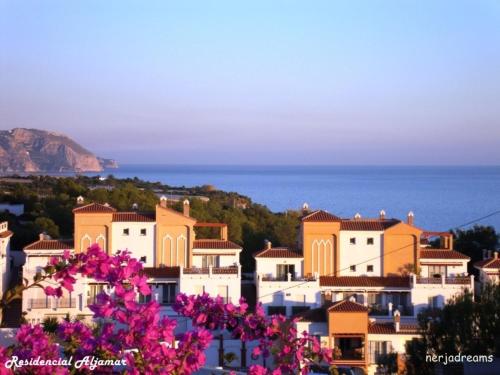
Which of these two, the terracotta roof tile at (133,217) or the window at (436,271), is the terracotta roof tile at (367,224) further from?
the terracotta roof tile at (133,217)

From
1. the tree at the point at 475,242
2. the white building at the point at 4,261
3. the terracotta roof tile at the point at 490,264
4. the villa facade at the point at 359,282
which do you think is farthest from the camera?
the tree at the point at 475,242

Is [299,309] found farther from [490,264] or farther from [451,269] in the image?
[490,264]

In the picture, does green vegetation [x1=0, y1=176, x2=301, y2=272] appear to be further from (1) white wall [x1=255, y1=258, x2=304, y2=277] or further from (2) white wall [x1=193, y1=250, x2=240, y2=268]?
(1) white wall [x1=255, y1=258, x2=304, y2=277]

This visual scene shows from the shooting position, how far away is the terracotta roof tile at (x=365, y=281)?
2722 centimetres

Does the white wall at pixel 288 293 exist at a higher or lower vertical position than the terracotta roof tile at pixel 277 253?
lower

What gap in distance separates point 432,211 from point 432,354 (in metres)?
92.1

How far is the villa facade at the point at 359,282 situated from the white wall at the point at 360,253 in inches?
1.4

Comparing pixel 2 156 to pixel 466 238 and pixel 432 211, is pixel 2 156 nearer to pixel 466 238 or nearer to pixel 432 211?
pixel 432 211

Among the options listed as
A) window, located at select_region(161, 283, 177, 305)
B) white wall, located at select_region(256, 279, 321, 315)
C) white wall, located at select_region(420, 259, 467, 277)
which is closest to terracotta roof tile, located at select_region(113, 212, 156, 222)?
window, located at select_region(161, 283, 177, 305)

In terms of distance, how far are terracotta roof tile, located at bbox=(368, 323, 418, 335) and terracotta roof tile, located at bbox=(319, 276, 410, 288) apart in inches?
131

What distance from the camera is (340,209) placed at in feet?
325

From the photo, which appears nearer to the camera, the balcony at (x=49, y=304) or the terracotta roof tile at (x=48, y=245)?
the balcony at (x=49, y=304)

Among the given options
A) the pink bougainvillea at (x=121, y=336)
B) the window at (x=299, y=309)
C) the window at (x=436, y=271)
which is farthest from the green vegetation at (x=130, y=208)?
the pink bougainvillea at (x=121, y=336)

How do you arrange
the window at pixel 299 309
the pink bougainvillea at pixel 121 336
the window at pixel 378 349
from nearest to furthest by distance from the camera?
the pink bougainvillea at pixel 121 336 < the window at pixel 378 349 < the window at pixel 299 309
